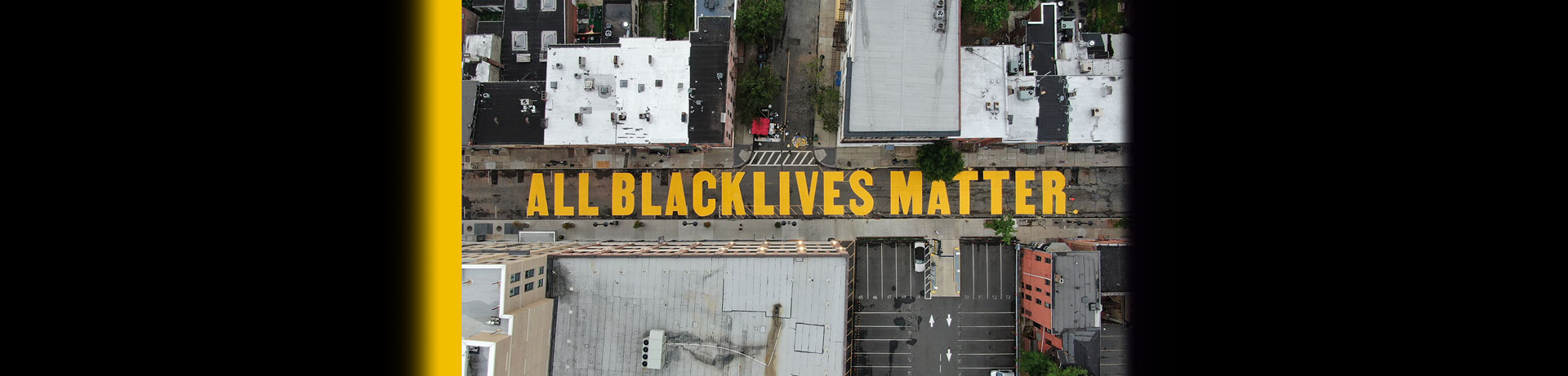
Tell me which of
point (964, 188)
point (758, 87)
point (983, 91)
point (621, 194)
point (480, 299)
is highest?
point (758, 87)

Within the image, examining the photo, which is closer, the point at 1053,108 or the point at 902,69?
the point at 902,69

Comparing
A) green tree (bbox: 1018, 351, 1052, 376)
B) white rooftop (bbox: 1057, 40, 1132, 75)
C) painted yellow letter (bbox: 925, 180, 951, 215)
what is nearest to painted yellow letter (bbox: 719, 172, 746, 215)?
painted yellow letter (bbox: 925, 180, 951, 215)

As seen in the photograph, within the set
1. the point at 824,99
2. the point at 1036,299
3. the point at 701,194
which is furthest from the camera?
the point at 701,194

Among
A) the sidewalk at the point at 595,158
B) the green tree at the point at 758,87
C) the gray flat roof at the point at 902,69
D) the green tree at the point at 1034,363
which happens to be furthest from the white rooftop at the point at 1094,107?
the sidewalk at the point at 595,158

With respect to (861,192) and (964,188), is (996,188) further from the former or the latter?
(861,192)

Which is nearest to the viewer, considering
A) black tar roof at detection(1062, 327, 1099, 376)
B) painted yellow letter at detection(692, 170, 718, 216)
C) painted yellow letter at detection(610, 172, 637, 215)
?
black tar roof at detection(1062, 327, 1099, 376)

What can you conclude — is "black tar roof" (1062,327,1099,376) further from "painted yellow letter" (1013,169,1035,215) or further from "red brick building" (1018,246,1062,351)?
"painted yellow letter" (1013,169,1035,215)

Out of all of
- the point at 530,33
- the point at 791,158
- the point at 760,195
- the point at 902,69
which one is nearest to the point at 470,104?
the point at 530,33

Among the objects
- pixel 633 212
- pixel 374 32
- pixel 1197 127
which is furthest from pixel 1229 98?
pixel 633 212
